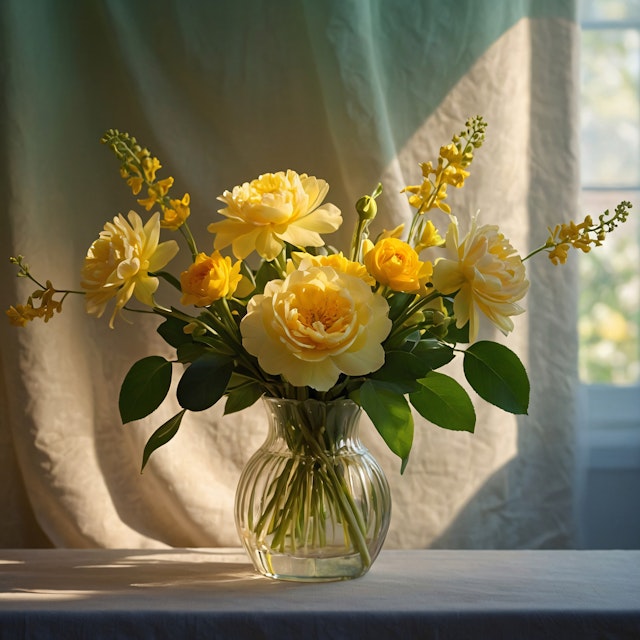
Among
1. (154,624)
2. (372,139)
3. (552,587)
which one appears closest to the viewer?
(154,624)

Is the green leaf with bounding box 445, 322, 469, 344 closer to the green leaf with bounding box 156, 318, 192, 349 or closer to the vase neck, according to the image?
the vase neck

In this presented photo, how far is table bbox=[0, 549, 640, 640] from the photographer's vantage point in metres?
0.88

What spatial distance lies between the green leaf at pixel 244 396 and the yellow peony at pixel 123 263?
6.5 inches

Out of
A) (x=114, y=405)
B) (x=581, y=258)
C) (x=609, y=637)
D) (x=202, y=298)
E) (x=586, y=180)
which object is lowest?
(x=609, y=637)

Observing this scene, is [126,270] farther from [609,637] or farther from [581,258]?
[581,258]

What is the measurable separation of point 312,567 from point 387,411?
0.69 ft

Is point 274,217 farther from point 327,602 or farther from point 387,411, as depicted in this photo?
point 327,602

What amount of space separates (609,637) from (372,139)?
0.74 metres

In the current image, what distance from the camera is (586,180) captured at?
1481mm

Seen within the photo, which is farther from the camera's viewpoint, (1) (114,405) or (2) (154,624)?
(1) (114,405)

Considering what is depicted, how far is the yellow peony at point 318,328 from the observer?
852mm


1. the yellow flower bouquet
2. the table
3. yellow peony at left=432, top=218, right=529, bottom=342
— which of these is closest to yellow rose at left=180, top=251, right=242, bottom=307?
the yellow flower bouquet

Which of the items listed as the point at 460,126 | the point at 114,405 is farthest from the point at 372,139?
the point at 114,405

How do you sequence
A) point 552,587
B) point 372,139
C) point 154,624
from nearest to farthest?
point 154,624 → point 552,587 → point 372,139
